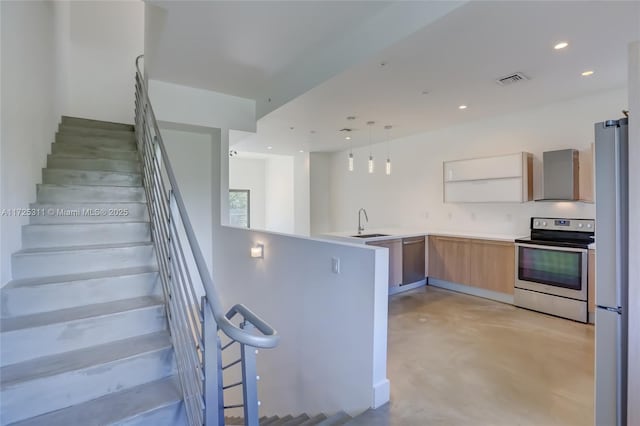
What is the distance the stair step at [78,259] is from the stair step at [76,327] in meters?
0.36

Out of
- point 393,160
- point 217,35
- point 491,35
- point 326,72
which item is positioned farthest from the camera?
point 393,160

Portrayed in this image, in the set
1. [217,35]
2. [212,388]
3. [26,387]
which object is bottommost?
[26,387]

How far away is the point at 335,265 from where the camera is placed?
8.21ft

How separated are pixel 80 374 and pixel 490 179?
514 cm

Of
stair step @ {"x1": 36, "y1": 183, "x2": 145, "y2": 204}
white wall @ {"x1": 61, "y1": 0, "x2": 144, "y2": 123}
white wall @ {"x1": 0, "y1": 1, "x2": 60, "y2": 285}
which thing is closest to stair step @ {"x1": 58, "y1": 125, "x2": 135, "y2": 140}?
white wall @ {"x1": 0, "y1": 1, "x2": 60, "y2": 285}

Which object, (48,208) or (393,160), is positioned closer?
(48,208)

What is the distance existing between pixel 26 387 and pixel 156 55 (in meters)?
3.19

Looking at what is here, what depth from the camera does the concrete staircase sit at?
5.05 ft

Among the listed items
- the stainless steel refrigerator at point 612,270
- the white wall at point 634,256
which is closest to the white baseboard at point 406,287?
the stainless steel refrigerator at point 612,270

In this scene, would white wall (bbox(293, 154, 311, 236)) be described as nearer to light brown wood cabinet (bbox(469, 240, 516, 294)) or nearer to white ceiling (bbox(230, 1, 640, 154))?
white ceiling (bbox(230, 1, 640, 154))

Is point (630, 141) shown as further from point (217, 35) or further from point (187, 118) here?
point (187, 118)

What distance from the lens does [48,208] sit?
2506 millimetres

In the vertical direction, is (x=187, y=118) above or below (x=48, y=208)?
above

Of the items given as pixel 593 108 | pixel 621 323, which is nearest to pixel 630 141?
pixel 621 323
